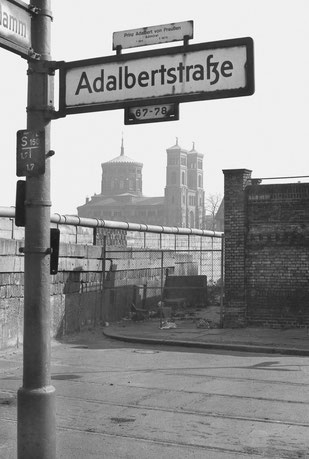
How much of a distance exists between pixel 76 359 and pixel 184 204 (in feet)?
505

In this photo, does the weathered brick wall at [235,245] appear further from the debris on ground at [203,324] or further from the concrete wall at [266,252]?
the debris on ground at [203,324]

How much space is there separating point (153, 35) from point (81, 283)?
13406 millimetres

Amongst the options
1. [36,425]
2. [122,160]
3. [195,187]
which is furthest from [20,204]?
[195,187]

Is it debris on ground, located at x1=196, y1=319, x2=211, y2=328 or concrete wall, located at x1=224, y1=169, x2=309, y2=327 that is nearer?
concrete wall, located at x1=224, y1=169, x2=309, y2=327

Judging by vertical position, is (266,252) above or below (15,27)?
below

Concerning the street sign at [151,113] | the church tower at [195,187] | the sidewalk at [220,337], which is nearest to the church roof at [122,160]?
the church tower at [195,187]

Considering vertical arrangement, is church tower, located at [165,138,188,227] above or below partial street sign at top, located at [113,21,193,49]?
above

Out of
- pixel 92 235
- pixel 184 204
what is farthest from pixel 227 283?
pixel 184 204

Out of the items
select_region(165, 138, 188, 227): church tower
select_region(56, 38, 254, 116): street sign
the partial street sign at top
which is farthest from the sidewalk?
select_region(165, 138, 188, 227): church tower

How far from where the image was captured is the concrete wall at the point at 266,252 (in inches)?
704

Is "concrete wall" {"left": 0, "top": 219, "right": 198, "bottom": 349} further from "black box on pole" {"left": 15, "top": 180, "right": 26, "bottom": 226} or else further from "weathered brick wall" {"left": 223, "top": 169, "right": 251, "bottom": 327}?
"black box on pole" {"left": 15, "top": 180, "right": 26, "bottom": 226}

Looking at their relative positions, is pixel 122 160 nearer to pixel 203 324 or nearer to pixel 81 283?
pixel 81 283

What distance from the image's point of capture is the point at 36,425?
5.27 meters

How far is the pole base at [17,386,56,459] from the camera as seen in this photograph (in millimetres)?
5246
